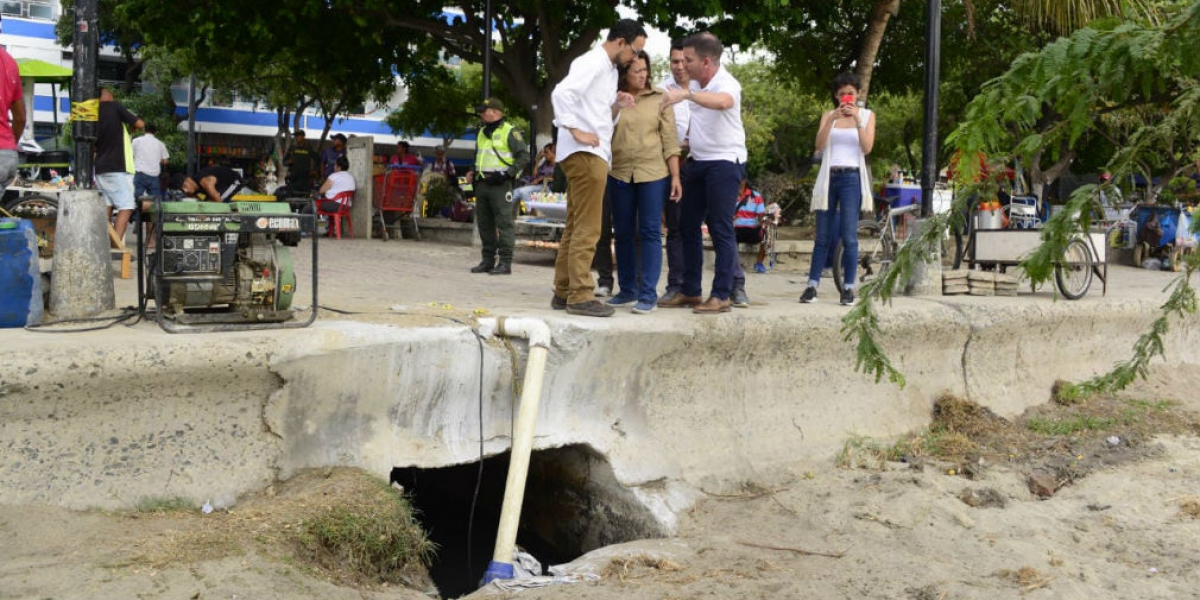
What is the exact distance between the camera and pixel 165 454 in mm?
4887

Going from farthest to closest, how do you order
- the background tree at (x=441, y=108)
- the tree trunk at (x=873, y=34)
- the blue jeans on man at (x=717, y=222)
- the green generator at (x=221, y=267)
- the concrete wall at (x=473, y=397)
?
1. the background tree at (x=441, y=108)
2. the tree trunk at (x=873, y=34)
3. the blue jeans on man at (x=717, y=222)
4. the green generator at (x=221, y=267)
5. the concrete wall at (x=473, y=397)

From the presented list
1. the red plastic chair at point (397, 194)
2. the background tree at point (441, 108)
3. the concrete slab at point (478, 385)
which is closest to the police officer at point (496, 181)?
the concrete slab at point (478, 385)

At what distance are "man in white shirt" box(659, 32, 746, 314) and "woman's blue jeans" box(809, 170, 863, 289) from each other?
3.57ft

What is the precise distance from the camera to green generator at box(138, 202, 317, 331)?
5324 millimetres

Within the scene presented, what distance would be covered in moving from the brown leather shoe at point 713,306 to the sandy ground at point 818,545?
110 cm

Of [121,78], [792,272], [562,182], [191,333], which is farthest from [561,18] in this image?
[121,78]

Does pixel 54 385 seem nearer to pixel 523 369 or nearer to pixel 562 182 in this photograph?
pixel 523 369

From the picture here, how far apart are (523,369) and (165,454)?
1877 millimetres

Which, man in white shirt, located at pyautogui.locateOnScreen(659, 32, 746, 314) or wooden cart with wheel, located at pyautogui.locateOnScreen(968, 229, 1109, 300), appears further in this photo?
wooden cart with wheel, located at pyautogui.locateOnScreen(968, 229, 1109, 300)

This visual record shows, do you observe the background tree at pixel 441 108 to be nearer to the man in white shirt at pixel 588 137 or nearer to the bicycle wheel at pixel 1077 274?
the bicycle wheel at pixel 1077 274

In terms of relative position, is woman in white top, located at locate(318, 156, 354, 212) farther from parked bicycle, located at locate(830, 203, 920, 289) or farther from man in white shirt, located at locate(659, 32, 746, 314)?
man in white shirt, located at locate(659, 32, 746, 314)

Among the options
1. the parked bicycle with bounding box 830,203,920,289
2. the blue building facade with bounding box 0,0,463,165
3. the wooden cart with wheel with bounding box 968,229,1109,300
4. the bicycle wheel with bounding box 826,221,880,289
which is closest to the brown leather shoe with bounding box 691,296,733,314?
the bicycle wheel with bounding box 826,221,880,289

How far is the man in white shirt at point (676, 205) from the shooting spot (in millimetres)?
7344

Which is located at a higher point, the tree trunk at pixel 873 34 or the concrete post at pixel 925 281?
the tree trunk at pixel 873 34
